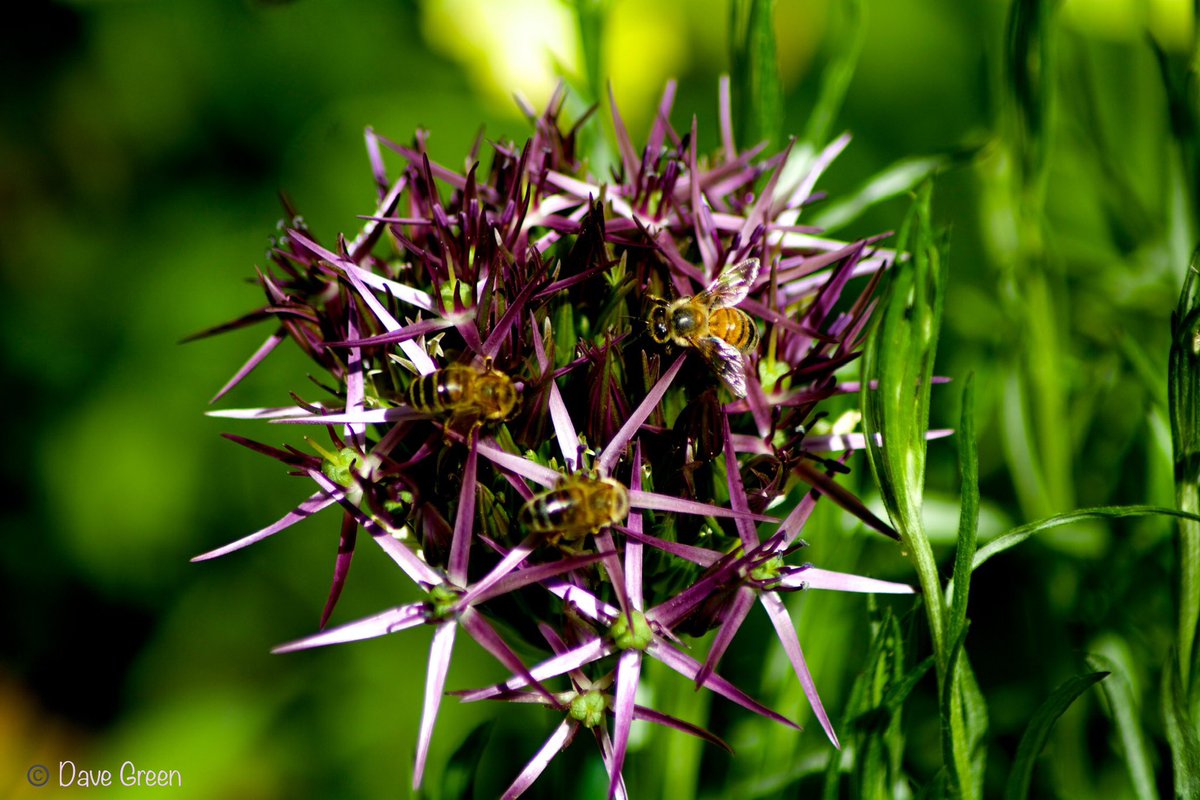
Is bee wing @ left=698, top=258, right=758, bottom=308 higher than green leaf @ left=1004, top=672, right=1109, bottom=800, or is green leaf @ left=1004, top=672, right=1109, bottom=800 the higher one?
bee wing @ left=698, top=258, right=758, bottom=308

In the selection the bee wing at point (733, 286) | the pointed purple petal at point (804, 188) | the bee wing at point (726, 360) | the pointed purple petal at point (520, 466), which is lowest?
the pointed purple petal at point (520, 466)

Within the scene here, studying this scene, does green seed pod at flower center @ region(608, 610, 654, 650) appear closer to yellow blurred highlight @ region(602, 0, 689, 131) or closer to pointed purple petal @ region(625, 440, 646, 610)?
pointed purple petal @ region(625, 440, 646, 610)

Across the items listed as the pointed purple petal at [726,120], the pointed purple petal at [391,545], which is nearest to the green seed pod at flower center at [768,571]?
the pointed purple petal at [391,545]

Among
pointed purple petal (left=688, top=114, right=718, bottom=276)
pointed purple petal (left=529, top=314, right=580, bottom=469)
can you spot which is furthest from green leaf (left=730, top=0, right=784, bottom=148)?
pointed purple petal (left=529, top=314, right=580, bottom=469)

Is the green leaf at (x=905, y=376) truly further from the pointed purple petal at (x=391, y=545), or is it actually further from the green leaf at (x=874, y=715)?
the pointed purple petal at (x=391, y=545)

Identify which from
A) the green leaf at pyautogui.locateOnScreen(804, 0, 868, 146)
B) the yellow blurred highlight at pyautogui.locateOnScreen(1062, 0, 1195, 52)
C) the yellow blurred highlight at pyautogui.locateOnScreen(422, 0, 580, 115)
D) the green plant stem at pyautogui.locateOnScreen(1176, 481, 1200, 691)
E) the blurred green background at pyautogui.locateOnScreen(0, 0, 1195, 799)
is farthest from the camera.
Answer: the yellow blurred highlight at pyautogui.locateOnScreen(422, 0, 580, 115)

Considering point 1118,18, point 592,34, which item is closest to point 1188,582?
point 592,34

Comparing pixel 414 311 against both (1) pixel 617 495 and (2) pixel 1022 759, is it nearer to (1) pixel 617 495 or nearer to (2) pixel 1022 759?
(1) pixel 617 495
